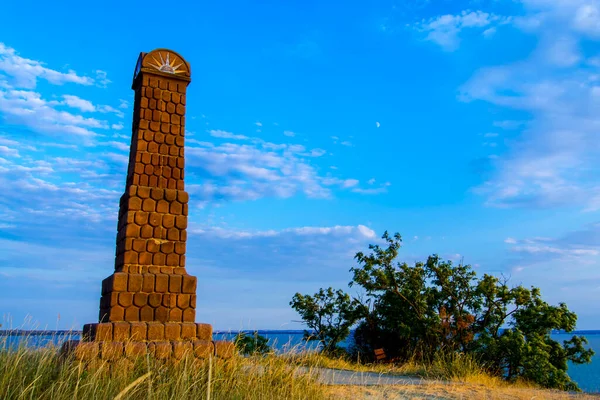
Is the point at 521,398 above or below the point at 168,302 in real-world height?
below

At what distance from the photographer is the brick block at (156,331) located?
752 cm

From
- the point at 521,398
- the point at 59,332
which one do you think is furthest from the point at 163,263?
the point at 521,398

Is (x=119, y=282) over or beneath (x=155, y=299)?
over

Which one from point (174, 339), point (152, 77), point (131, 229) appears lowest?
point (174, 339)

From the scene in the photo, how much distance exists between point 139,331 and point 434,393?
546 centimetres

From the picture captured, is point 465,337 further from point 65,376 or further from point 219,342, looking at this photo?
point 65,376

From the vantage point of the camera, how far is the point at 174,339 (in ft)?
25.3

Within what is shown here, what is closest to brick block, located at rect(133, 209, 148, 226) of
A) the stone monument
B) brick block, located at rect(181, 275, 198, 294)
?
the stone monument

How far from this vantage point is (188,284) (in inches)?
320

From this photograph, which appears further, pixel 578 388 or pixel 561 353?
pixel 561 353

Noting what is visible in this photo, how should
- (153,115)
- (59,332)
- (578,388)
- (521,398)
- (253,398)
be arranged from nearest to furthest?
(253,398), (59,332), (153,115), (521,398), (578,388)

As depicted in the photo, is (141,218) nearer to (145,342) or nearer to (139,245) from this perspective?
(139,245)

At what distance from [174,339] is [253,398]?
2452 millimetres

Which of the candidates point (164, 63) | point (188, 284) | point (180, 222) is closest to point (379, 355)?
point (188, 284)
